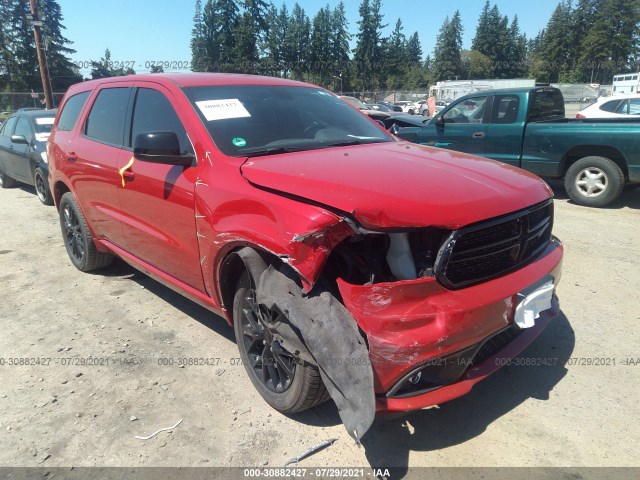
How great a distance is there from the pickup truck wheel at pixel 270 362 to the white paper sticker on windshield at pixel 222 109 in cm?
109

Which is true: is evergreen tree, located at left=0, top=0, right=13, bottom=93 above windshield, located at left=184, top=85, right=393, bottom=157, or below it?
above

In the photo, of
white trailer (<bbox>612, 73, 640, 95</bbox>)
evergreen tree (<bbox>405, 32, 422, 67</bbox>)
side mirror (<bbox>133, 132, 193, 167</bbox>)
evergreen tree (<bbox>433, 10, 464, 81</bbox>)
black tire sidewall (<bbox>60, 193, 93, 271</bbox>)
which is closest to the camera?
side mirror (<bbox>133, 132, 193, 167</bbox>)

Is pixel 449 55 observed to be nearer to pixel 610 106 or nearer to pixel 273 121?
pixel 610 106

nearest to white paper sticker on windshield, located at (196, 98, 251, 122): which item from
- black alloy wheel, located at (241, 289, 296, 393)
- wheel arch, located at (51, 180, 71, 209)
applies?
black alloy wheel, located at (241, 289, 296, 393)

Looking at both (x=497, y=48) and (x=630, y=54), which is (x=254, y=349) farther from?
(x=497, y=48)

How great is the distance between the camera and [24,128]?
29.5 ft

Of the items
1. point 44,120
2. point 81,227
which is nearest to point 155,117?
point 81,227

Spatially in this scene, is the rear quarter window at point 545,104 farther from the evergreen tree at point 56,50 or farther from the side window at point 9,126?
the evergreen tree at point 56,50

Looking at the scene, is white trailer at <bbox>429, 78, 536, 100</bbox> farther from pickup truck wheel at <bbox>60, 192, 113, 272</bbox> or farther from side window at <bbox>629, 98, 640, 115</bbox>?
pickup truck wheel at <bbox>60, 192, 113, 272</bbox>

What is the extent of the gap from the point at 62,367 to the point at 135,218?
117 centimetres

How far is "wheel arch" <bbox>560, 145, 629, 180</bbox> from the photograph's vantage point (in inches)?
269

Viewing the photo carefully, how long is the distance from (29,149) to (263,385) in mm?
7940

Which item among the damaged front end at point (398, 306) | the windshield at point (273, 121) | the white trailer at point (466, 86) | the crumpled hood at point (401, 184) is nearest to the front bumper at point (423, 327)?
the damaged front end at point (398, 306)

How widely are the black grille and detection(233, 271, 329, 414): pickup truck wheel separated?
0.85 m
